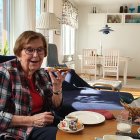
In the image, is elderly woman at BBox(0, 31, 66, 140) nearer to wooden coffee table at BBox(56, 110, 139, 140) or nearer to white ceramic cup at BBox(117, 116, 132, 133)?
wooden coffee table at BBox(56, 110, 139, 140)

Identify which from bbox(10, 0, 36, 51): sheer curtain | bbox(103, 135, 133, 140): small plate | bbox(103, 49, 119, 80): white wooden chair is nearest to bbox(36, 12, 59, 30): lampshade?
bbox(10, 0, 36, 51): sheer curtain

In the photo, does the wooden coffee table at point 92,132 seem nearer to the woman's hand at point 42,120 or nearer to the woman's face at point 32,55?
the woman's hand at point 42,120

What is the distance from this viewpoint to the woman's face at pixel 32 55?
1426mm

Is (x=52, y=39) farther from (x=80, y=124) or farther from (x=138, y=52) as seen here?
(x=80, y=124)

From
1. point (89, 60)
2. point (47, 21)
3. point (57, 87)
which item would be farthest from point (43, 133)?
point (89, 60)

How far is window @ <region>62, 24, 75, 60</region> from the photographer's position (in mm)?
6567

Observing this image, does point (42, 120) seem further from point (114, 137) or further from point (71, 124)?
point (114, 137)

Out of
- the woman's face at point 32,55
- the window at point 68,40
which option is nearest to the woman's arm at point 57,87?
the woman's face at point 32,55

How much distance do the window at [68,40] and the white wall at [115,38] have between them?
1.72 feet

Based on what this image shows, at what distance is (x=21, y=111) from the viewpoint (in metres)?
1.38

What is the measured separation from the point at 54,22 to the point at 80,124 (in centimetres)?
285

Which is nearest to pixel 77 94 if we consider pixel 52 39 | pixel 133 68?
pixel 52 39

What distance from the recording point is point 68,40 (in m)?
7.04

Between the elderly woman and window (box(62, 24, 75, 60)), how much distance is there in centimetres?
495
